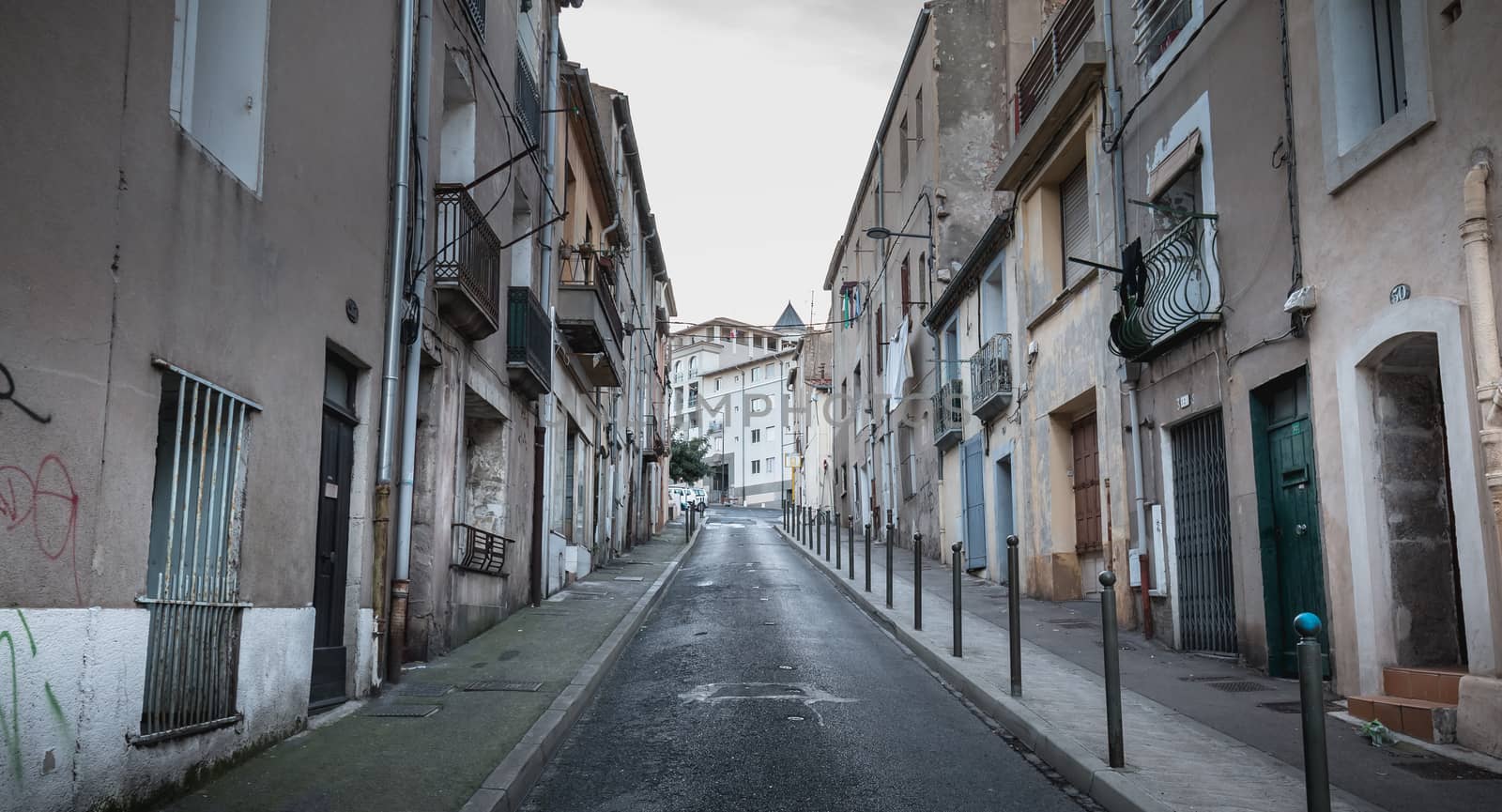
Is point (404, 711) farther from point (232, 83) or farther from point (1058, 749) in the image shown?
point (1058, 749)

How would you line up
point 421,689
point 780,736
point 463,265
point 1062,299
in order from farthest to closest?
point 1062,299 < point 463,265 < point 421,689 < point 780,736

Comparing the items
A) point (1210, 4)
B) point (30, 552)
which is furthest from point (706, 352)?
point (30, 552)

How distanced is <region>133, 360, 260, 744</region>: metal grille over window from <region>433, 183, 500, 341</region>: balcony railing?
3895 millimetres

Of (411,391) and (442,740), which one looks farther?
(411,391)

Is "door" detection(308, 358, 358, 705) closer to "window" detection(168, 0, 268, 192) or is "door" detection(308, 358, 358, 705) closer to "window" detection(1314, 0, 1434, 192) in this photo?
"window" detection(168, 0, 268, 192)

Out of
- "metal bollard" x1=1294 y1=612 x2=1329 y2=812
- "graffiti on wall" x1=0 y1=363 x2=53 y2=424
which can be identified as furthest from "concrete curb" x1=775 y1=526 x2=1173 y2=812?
"graffiti on wall" x1=0 y1=363 x2=53 y2=424

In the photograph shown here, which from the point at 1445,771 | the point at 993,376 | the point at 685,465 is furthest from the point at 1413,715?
the point at 685,465

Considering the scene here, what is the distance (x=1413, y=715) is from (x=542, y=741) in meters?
5.15

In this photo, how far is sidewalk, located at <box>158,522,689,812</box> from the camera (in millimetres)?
5477

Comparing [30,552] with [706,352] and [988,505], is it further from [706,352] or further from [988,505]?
[706,352]

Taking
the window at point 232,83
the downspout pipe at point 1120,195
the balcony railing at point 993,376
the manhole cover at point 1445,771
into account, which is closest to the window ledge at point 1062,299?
the downspout pipe at point 1120,195

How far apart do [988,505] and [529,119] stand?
398 inches

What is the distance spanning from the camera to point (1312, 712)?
170 inches

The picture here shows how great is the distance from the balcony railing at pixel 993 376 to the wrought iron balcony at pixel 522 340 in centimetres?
745
